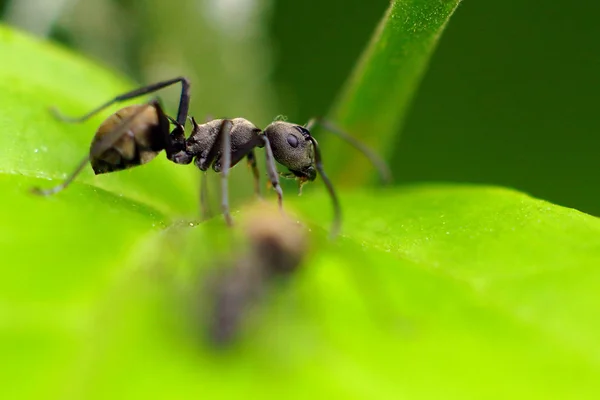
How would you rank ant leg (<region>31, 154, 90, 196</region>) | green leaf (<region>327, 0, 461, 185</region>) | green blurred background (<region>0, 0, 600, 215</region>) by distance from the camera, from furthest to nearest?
green blurred background (<region>0, 0, 600, 215</region>) → green leaf (<region>327, 0, 461, 185</region>) → ant leg (<region>31, 154, 90, 196</region>)

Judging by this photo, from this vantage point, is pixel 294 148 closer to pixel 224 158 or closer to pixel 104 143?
pixel 224 158

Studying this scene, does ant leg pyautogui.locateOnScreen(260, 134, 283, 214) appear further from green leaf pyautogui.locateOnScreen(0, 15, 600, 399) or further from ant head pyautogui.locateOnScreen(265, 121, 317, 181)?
green leaf pyautogui.locateOnScreen(0, 15, 600, 399)

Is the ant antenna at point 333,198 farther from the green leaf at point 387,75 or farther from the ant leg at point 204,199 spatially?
the ant leg at point 204,199

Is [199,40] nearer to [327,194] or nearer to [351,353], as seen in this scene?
[327,194]

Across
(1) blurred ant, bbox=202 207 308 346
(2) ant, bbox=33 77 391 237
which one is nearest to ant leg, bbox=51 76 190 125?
(2) ant, bbox=33 77 391 237

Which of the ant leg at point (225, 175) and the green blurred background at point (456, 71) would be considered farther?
the green blurred background at point (456, 71)

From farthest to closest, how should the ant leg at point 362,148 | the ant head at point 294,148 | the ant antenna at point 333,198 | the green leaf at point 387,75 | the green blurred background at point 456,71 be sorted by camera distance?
the green blurred background at point 456,71 → the ant head at point 294,148 → the ant leg at point 362,148 → the green leaf at point 387,75 → the ant antenna at point 333,198

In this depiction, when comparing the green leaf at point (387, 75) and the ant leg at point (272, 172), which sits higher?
the green leaf at point (387, 75)

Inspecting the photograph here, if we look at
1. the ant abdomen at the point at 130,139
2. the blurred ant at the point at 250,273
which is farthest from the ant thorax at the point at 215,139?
the blurred ant at the point at 250,273
